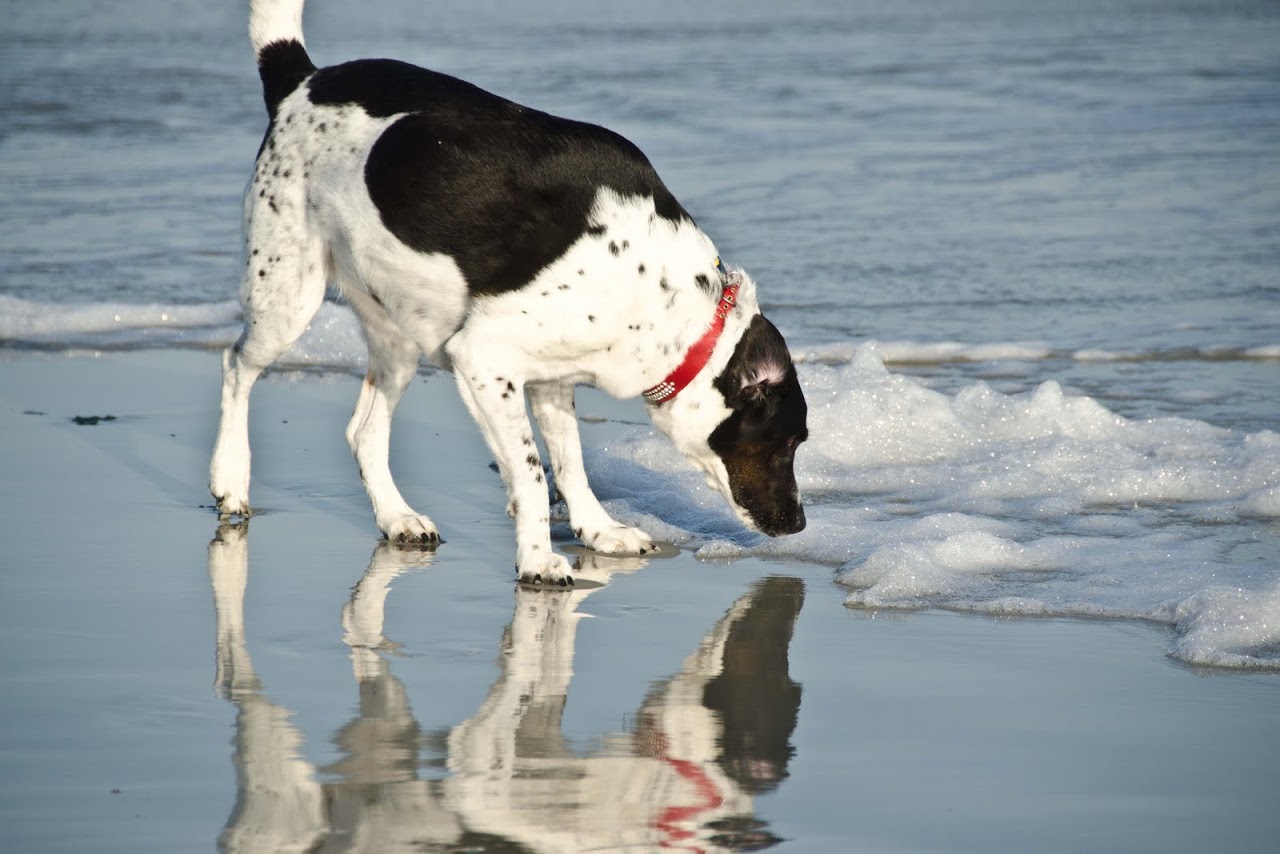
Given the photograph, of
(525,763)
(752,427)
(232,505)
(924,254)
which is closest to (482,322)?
(752,427)

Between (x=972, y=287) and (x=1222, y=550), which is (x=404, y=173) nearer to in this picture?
(x=1222, y=550)

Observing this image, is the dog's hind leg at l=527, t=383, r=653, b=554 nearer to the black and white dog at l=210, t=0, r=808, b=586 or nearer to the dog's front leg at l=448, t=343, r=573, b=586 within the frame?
the black and white dog at l=210, t=0, r=808, b=586

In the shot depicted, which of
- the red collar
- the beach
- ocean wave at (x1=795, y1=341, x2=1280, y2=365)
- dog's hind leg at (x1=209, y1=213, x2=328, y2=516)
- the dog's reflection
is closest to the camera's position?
the dog's reflection

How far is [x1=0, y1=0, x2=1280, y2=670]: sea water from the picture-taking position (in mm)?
5402

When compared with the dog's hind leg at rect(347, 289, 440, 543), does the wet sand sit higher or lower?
lower

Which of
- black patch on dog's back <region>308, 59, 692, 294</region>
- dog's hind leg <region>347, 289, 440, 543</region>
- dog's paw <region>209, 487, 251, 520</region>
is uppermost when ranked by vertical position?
black patch on dog's back <region>308, 59, 692, 294</region>

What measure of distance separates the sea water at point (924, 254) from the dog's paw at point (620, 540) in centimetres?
19

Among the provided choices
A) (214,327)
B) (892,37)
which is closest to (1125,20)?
(892,37)

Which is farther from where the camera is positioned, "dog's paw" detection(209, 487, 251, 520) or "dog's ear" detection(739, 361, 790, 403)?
"dog's paw" detection(209, 487, 251, 520)

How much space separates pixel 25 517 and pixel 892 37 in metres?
17.7

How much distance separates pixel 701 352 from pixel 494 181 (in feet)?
2.60

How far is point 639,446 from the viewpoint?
6.49 metres

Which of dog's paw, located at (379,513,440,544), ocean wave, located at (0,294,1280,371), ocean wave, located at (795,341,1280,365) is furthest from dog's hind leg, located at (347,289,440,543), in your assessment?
ocean wave, located at (795,341,1280,365)

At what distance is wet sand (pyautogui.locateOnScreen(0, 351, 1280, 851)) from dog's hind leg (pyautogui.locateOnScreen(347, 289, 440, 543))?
12 centimetres
